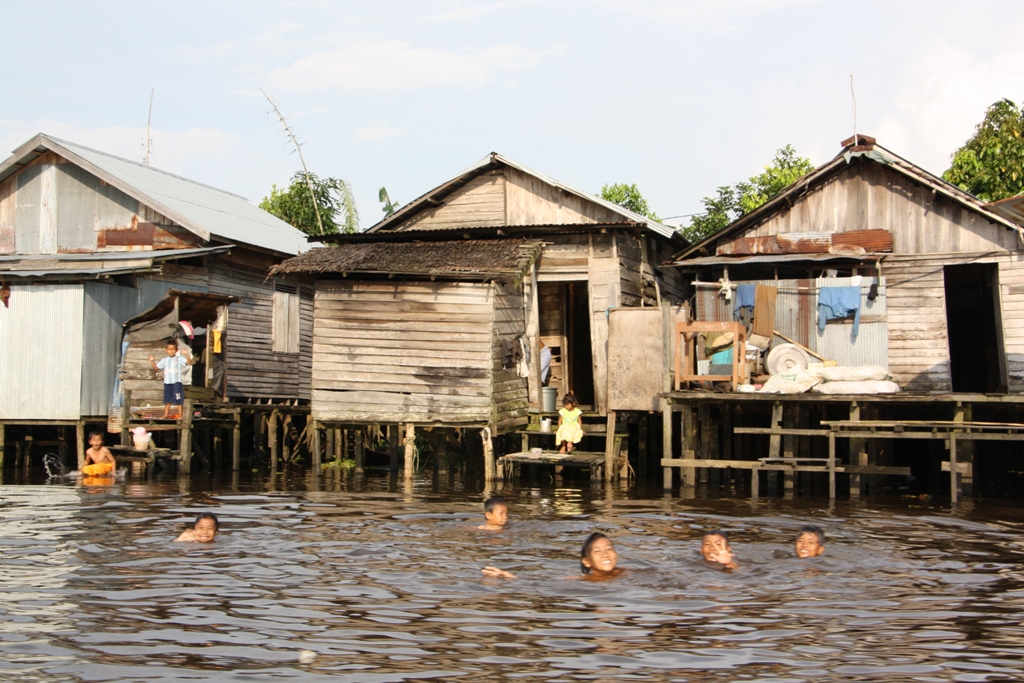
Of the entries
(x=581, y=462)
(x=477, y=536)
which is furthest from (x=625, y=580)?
(x=581, y=462)

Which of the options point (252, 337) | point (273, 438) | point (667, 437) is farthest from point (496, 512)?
point (252, 337)

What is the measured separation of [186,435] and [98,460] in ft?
6.08

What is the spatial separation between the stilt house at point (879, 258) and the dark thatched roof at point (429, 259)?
11.2ft

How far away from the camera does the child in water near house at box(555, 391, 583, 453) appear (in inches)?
804

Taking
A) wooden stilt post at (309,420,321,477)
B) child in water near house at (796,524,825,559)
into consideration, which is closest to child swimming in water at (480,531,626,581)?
child in water near house at (796,524,825,559)

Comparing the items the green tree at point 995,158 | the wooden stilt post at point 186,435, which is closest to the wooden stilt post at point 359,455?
the wooden stilt post at point 186,435

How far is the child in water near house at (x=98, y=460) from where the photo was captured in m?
20.2

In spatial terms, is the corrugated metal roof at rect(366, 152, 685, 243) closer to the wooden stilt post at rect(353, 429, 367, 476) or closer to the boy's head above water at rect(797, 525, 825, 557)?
the wooden stilt post at rect(353, 429, 367, 476)

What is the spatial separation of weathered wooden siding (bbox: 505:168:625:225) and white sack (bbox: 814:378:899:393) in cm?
623

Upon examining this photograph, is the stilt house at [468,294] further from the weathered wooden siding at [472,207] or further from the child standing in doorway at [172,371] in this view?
the child standing in doorway at [172,371]

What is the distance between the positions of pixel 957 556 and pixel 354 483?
11.8 metres

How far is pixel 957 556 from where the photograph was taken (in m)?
11.7

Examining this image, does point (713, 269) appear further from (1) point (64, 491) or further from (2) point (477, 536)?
(1) point (64, 491)

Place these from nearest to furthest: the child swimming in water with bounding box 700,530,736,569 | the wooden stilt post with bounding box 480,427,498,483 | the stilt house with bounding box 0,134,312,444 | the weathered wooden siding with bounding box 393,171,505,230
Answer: the child swimming in water with bounding box 700,530,736,569, the wooden stilt post with bounding box 480,427,498,483, the stilt house with bounding box 0,134,312,444, the weathered wooden siding with bounding box 393,171,505,230
